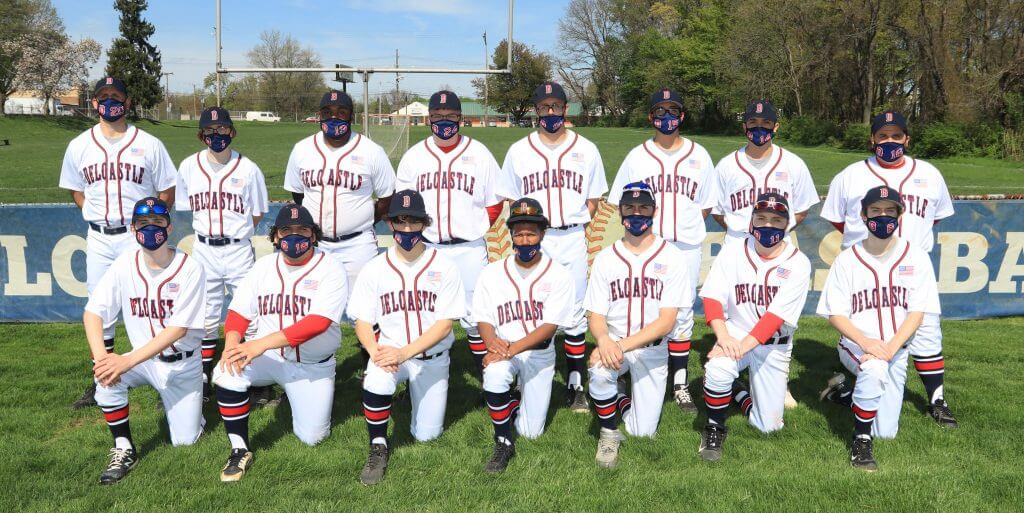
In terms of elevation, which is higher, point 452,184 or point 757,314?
point 452,184

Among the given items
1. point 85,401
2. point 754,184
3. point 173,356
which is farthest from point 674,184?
point 85,401

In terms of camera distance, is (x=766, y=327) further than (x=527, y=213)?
Yes

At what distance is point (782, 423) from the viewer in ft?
18.3

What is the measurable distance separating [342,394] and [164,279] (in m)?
1.98

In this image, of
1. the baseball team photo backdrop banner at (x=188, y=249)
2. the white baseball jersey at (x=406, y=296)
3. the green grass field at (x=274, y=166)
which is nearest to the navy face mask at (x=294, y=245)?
the white baseball jersey at (x=406, y=296)

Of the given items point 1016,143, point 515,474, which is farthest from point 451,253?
point 1016,143

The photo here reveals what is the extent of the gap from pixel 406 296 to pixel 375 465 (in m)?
1.22

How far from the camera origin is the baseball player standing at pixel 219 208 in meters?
6.31

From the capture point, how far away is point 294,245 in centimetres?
512

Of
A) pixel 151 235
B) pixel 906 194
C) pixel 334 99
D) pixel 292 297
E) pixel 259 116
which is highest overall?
pixel 259 116

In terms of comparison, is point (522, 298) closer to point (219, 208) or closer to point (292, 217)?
point (292, 217)

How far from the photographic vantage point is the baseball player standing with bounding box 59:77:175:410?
6.27m

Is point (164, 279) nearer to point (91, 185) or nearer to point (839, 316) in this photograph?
→ point (91, 185)

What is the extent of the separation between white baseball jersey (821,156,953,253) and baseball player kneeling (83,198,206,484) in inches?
215
